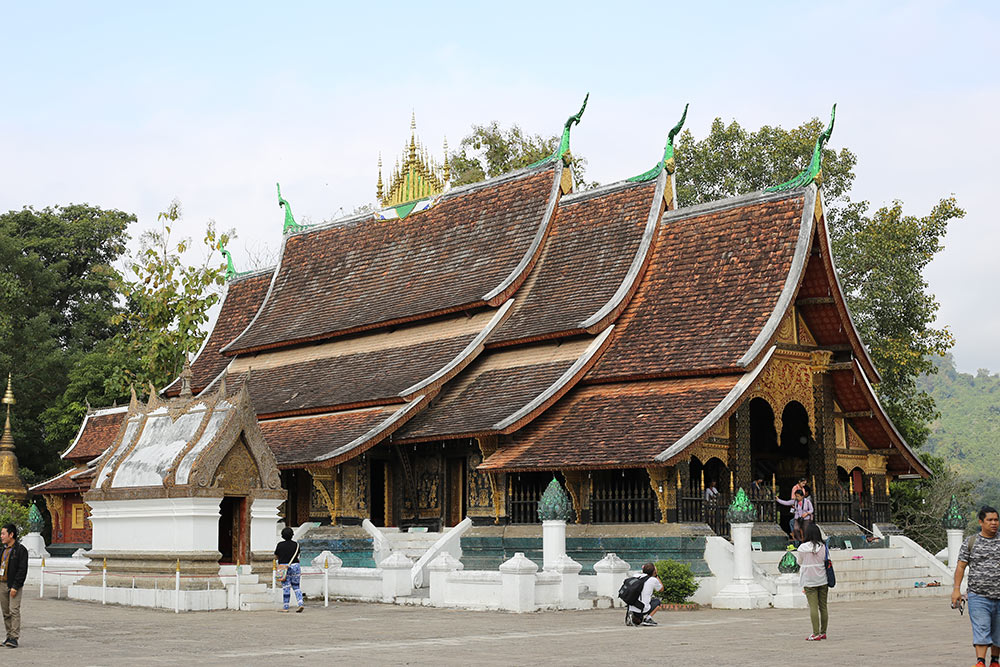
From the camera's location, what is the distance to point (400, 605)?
17.8 meters

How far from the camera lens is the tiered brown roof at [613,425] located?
1852cm

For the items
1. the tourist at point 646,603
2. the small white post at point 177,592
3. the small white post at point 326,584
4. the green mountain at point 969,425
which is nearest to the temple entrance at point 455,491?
the small white post at point 326,584

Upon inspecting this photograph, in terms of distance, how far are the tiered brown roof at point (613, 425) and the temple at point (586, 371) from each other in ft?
0.13

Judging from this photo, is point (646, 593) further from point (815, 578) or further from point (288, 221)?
point (288, 221)

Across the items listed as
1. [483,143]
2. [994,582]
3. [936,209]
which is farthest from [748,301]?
[483,143]

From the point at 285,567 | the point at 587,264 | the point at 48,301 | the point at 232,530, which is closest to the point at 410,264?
the point at 587,264

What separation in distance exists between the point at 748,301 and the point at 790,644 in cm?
933

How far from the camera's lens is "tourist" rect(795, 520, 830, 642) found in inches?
479

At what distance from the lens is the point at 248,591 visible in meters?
16.6

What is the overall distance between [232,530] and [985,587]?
38.8ft

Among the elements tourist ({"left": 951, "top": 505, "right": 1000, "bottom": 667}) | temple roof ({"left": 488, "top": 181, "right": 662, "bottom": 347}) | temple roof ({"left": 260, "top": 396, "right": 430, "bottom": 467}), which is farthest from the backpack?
temple roof ({"left": 260, "top": 396, "right": 430, "bottom": 467})

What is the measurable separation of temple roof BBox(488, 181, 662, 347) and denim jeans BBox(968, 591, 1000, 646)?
478 inches

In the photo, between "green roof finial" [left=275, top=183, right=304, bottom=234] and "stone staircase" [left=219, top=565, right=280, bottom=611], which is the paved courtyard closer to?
"stone staircase" [left=219, top=565, right=280, bottom=611]

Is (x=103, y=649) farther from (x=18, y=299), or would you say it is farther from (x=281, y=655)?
(x=18, y=299)
